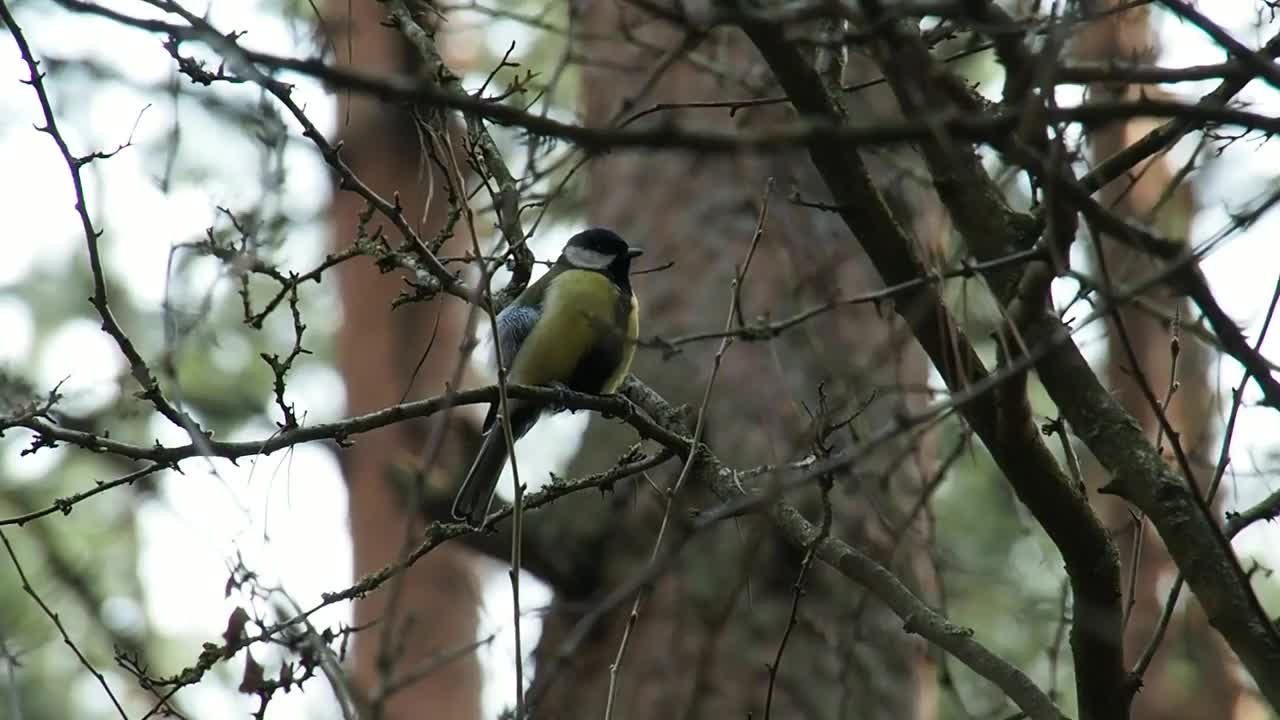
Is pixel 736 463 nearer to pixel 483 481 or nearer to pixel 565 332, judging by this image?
pixel 565 332

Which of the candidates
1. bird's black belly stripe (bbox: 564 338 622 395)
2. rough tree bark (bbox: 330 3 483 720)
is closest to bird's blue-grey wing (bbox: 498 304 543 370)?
bird's black belly stripe (bbox: 564 338 622 395)

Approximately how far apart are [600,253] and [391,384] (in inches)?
115

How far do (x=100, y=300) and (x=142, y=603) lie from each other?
22.7 ft

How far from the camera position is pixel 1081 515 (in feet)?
8.77

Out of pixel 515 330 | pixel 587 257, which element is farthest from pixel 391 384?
pixel 515 330

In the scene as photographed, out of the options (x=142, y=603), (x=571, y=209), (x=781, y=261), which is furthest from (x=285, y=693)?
(x=142, y=603)

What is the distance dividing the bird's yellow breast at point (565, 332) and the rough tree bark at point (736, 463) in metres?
0.63

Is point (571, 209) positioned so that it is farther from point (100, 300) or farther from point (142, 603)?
point (100, 300)

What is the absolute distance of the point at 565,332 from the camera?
474 cm

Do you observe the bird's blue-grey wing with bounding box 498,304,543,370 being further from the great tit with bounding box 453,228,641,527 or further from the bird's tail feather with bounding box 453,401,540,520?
the bird's tail feather with bounding box 453,401,540,520

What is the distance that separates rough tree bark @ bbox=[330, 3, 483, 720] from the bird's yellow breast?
7.79 feet

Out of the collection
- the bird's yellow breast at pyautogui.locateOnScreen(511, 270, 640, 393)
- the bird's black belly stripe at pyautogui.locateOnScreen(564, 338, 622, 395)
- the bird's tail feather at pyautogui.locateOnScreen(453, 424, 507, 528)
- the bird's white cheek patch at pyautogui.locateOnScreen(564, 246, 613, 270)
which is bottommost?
the bird's tail feather at pyautogui.locateOnScreen(453, 424, 507, 528)

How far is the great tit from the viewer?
4477 mm

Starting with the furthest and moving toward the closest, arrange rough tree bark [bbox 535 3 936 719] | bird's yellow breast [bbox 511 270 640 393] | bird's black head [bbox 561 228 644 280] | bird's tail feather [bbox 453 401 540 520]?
rough tree bark [bbox 535 3 936 719] < bird's black head [bbox 561 228 644 280] < bird's yellow breast [bbox 511 270 640 393] < bird's tail feather [bbox 453 401 540 520]
